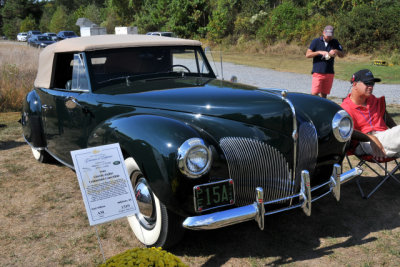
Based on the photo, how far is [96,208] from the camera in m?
2.60

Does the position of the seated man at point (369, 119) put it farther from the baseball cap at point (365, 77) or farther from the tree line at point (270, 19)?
the tree line at point (270, 19)

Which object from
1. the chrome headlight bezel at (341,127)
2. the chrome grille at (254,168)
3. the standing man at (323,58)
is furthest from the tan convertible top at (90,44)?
the standing man at (323,58)

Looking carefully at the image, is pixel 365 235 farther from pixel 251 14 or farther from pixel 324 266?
pixel 251 14

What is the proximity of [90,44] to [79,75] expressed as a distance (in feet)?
1.15

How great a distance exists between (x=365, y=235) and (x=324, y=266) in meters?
0.67

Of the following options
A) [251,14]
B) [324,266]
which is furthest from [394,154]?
[251,14]

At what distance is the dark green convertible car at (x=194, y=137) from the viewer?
2654 mm

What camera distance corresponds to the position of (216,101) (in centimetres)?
314

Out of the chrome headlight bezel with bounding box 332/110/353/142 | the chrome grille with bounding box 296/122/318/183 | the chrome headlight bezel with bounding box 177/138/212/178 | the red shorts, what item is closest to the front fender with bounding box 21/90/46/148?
the chrome headlight bezel with bounding box 177/138/212/178

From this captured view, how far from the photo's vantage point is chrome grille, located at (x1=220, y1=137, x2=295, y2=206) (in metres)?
2.84

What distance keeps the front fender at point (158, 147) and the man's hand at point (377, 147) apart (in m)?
1.99

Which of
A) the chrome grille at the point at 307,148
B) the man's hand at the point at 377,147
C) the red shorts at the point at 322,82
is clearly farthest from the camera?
the red shorts at the point at 322,82

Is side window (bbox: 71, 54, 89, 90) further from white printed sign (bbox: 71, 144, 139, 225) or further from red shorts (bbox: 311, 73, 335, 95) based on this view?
red shorts (bbox: 311, 73, 335, 95)

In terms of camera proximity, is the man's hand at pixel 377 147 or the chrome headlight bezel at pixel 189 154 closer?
the chrome headlight bezel at pixel 189 154
